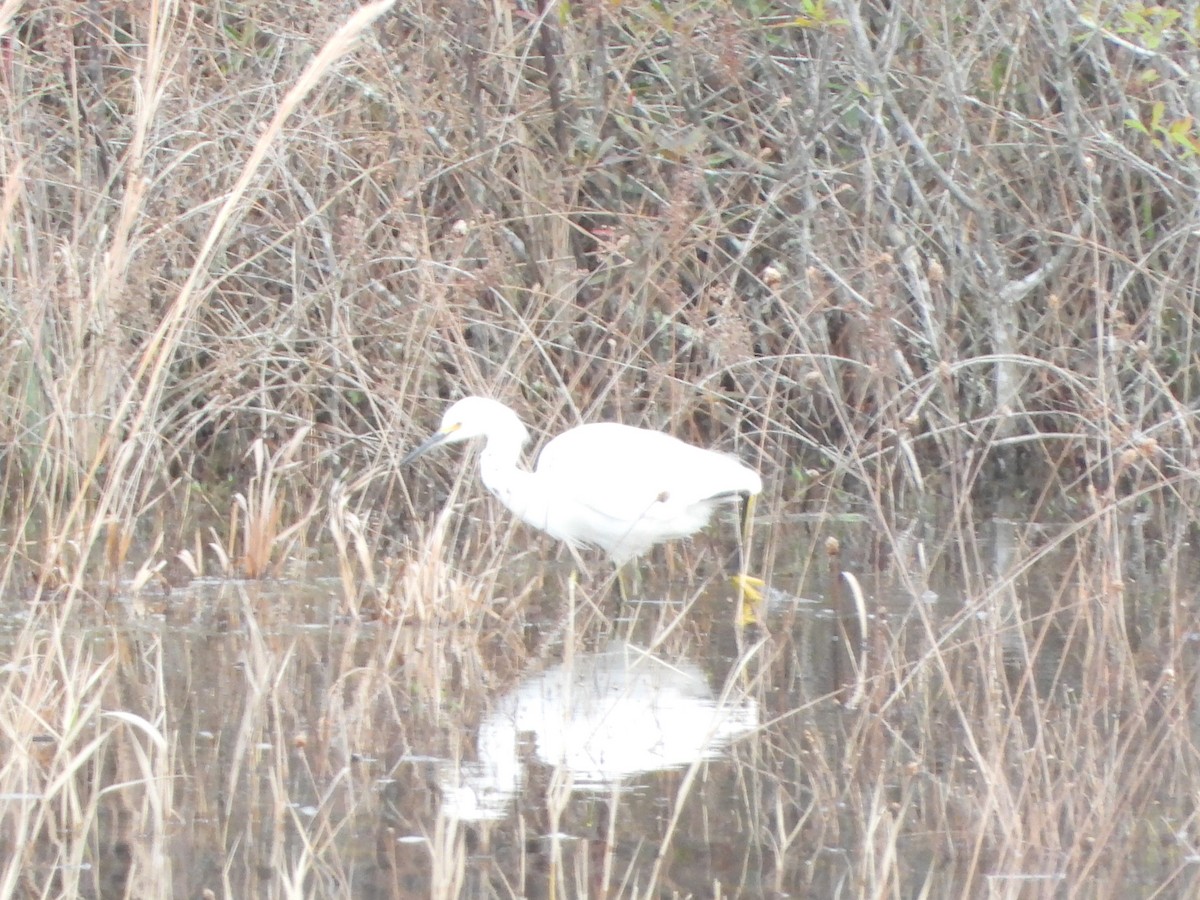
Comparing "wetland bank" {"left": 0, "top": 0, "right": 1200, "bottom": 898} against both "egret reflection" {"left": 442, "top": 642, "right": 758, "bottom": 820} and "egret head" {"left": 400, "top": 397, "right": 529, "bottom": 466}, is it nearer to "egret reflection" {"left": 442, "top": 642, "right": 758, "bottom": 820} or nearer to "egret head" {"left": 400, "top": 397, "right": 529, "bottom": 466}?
"egret reflection" {"left": 442, "top": 642, "right": 758, "bottom": 820}

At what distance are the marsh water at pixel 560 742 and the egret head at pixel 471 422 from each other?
1.58 feet

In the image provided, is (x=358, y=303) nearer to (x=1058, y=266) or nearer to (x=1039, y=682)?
(x=1058, y=266)

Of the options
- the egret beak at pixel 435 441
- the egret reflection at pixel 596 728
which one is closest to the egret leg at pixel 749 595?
the egret reflection at pixel 596 728

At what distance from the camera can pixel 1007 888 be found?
106 inches

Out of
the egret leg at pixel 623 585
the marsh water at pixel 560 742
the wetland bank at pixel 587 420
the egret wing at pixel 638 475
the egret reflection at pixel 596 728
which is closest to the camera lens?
the marsh water at pixel 560 742

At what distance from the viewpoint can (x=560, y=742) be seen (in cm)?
362

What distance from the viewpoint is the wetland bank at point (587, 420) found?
3094mm

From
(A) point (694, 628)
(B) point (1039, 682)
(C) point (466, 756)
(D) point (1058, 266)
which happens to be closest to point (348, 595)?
(A) point (694, 628)

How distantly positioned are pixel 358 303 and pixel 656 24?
138cm

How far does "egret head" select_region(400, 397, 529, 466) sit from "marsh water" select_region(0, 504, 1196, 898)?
48cm

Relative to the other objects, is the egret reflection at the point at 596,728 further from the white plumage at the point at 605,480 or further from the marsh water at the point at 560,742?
the white plumage at the point at 605,480

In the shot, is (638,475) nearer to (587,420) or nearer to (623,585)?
(623,585)

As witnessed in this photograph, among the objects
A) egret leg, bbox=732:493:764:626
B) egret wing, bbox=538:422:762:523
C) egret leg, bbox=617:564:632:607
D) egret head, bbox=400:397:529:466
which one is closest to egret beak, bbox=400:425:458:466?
egret head, bbox=400:397:529:466

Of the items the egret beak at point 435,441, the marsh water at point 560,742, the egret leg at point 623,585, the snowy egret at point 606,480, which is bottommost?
the marsh water at point 560,742
